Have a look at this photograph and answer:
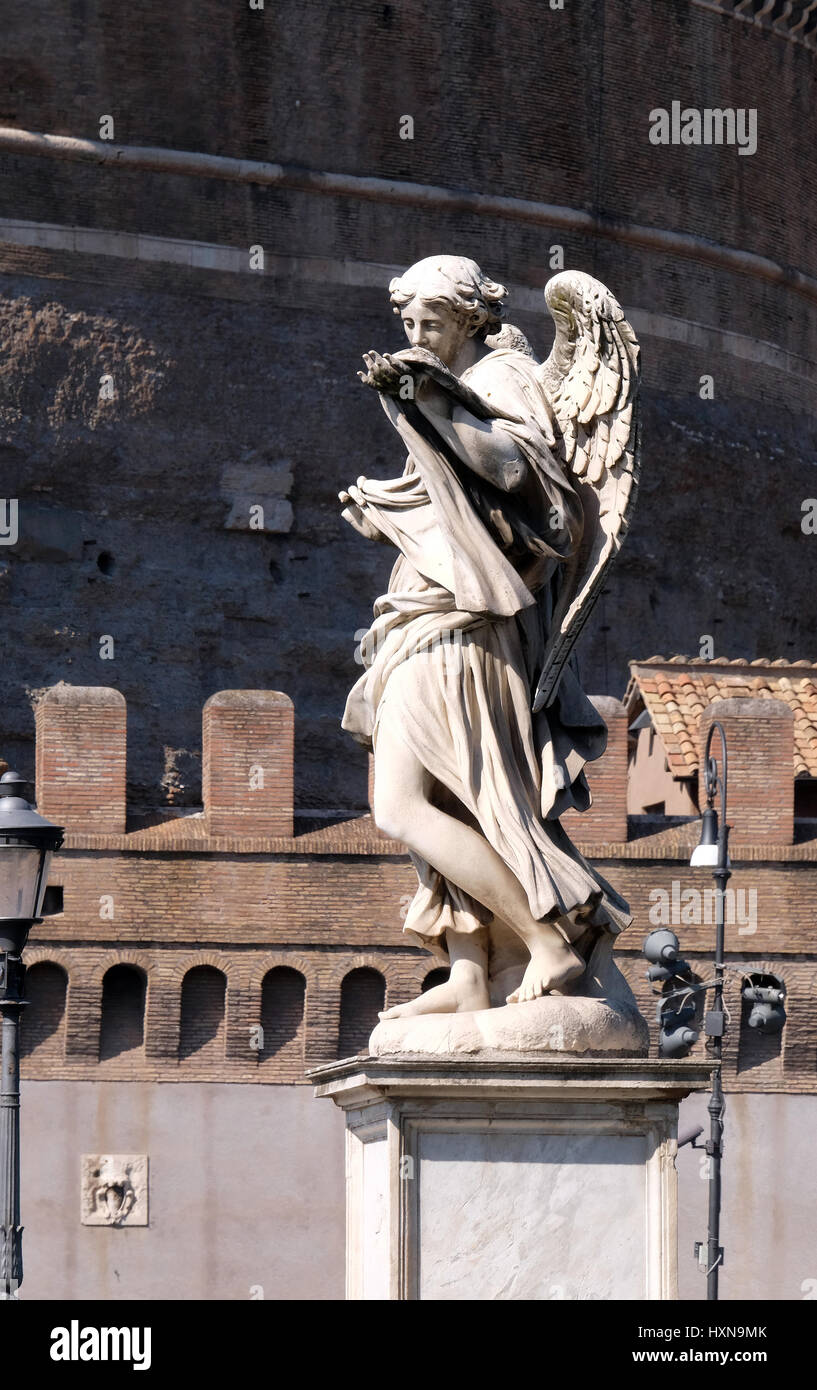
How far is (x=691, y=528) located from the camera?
27531mm

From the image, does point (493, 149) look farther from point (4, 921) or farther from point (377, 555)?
point (4, 921)

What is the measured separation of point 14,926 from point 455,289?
4.30m

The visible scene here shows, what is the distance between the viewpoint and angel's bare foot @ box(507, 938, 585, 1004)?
5.29m

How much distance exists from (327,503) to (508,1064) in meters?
20.9

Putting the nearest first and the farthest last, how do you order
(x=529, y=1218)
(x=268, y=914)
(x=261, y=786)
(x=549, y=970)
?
1. (x=529, y=1218)
2. (x=549, y=970)
3. (x=261, y=786)
4. (x=268, y=914)

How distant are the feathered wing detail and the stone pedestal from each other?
732 mm

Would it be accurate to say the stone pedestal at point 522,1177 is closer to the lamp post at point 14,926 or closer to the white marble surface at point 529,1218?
the white marble surface at point 529,1218

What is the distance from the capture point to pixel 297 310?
2612 centimetres

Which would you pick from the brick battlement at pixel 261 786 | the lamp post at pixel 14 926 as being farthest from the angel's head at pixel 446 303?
the brick battlement at pixel 261 786

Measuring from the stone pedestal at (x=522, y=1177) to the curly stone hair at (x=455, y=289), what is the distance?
1.42 m

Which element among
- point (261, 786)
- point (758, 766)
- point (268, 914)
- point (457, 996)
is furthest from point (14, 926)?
point (758, 766)

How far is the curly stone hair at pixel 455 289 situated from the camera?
5.52 meters

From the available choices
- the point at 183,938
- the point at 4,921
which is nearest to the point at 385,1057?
the point at 4,921

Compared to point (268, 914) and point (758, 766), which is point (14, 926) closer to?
point (268, 914)
